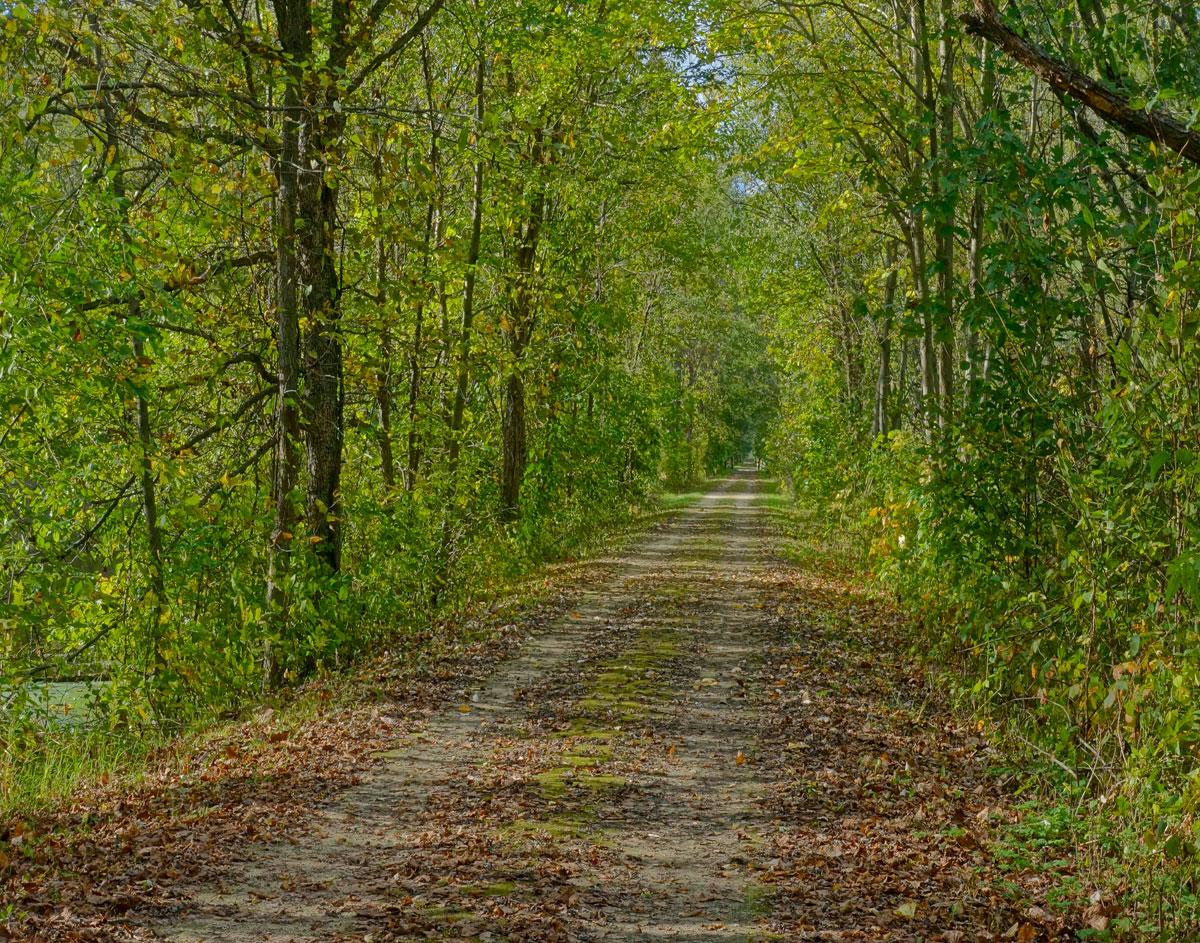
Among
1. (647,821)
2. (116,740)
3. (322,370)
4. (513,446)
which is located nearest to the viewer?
(647,821)

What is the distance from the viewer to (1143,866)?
5.61m

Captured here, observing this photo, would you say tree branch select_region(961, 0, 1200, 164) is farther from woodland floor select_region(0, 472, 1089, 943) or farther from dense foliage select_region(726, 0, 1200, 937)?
woodland floor select_region(0, 472, 1089, 943)

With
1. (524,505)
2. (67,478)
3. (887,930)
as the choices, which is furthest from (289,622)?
(524,505)

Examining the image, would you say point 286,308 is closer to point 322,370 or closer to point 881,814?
point 322,370

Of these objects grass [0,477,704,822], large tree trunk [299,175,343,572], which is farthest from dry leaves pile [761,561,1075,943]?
large tree trunk [299,175,343,572]

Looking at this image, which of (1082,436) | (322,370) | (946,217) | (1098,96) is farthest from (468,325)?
(1098,96)

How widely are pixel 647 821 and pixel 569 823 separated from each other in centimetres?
A: 51

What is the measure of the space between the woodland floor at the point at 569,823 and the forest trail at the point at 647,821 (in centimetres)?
2

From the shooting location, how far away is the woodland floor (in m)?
5.31

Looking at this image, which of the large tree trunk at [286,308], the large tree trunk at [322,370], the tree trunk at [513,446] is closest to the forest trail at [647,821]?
the large tree trunk at [286,308]

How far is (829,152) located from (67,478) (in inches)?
485

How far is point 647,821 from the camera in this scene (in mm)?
6875

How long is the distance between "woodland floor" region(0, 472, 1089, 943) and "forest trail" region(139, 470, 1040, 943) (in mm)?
21

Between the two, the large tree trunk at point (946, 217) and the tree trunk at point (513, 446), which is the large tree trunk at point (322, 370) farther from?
the tree trunk at point (513, 446)
